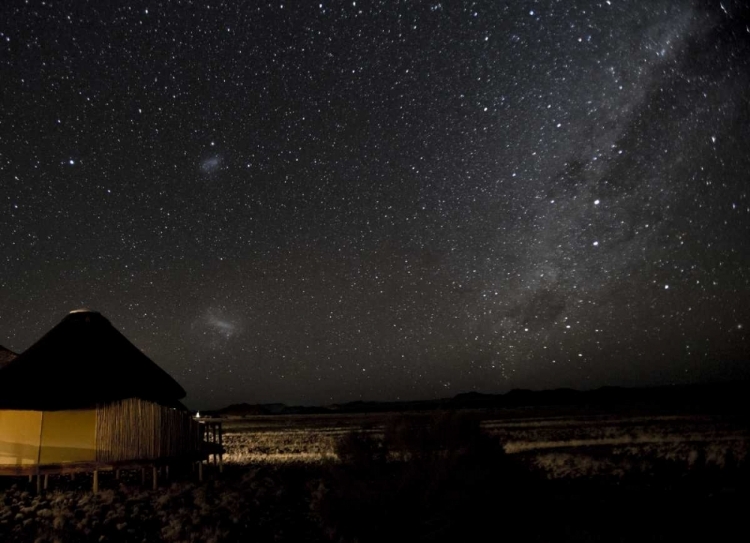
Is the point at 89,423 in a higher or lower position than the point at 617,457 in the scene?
higher

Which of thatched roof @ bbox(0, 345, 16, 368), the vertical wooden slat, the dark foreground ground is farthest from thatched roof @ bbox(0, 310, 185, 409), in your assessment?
thatched roof @ bbox(0, 345, 16, 368)

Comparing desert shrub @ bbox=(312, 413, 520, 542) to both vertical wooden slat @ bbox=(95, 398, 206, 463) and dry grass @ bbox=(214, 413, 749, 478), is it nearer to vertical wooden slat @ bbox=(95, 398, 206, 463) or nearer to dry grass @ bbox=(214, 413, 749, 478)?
dry grass @ bbox=(214, 413, 749, 478)

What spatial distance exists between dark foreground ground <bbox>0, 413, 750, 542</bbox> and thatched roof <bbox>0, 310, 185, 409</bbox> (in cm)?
190

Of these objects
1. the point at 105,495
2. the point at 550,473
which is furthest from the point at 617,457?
Result: the point at 105,495

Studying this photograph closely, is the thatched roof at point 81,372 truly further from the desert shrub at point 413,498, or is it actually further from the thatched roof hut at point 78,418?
the desert shrub at point 413,498

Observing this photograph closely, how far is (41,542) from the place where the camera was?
318 inches

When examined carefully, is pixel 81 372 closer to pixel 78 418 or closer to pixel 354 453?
pixel 78 418

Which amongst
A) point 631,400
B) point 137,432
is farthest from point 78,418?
point 631,400

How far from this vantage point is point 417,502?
25.5ft

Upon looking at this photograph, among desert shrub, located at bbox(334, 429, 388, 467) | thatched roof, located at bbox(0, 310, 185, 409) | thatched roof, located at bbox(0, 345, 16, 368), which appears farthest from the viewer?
thatched roof, located at bbox(0, 345, 16, 368)

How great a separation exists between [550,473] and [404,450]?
4.50 meters

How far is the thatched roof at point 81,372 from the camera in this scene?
12.9 meters

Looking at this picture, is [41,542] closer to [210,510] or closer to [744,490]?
[210,510]

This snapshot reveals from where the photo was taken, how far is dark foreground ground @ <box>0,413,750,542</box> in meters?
7.79
